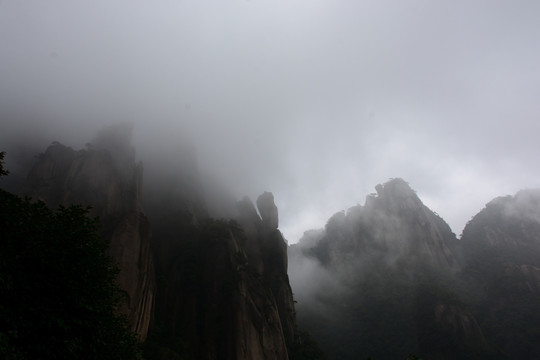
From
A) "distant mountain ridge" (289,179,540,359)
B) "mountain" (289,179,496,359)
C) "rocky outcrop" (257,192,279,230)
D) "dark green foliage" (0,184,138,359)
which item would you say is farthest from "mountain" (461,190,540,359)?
"dark green foliage" (0,184,138,359)

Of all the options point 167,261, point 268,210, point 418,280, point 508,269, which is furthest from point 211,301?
point 508,269

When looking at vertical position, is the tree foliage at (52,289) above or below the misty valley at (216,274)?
below

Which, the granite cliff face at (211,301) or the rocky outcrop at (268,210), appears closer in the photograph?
the granite cliff face at (211,301)

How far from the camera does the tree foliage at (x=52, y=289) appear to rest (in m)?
Answer: 11.2

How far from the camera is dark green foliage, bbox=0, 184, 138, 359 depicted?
11.2 metres

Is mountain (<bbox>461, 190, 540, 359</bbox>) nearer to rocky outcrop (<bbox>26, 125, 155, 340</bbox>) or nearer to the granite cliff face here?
the granite cliff face

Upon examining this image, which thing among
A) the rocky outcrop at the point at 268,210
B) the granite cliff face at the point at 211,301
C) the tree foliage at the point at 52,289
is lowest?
the tree foliage at the point at 52,289

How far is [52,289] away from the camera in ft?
41.8

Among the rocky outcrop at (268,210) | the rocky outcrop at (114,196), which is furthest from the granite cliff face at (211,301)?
the rocky outcrop at (268,210)

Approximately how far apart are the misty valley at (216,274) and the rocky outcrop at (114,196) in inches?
6.8

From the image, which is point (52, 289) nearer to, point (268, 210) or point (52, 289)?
point (52, 289)

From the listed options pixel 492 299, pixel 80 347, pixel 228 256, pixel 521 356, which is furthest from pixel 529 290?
pixel 80 347

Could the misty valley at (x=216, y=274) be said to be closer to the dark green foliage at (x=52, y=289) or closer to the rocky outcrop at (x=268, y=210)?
the dark green foliage at (x=52, y=289)

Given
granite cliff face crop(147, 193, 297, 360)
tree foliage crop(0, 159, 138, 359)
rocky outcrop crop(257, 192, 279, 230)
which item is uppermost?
rocky outcrop crop(257, 192, 279, 230)
